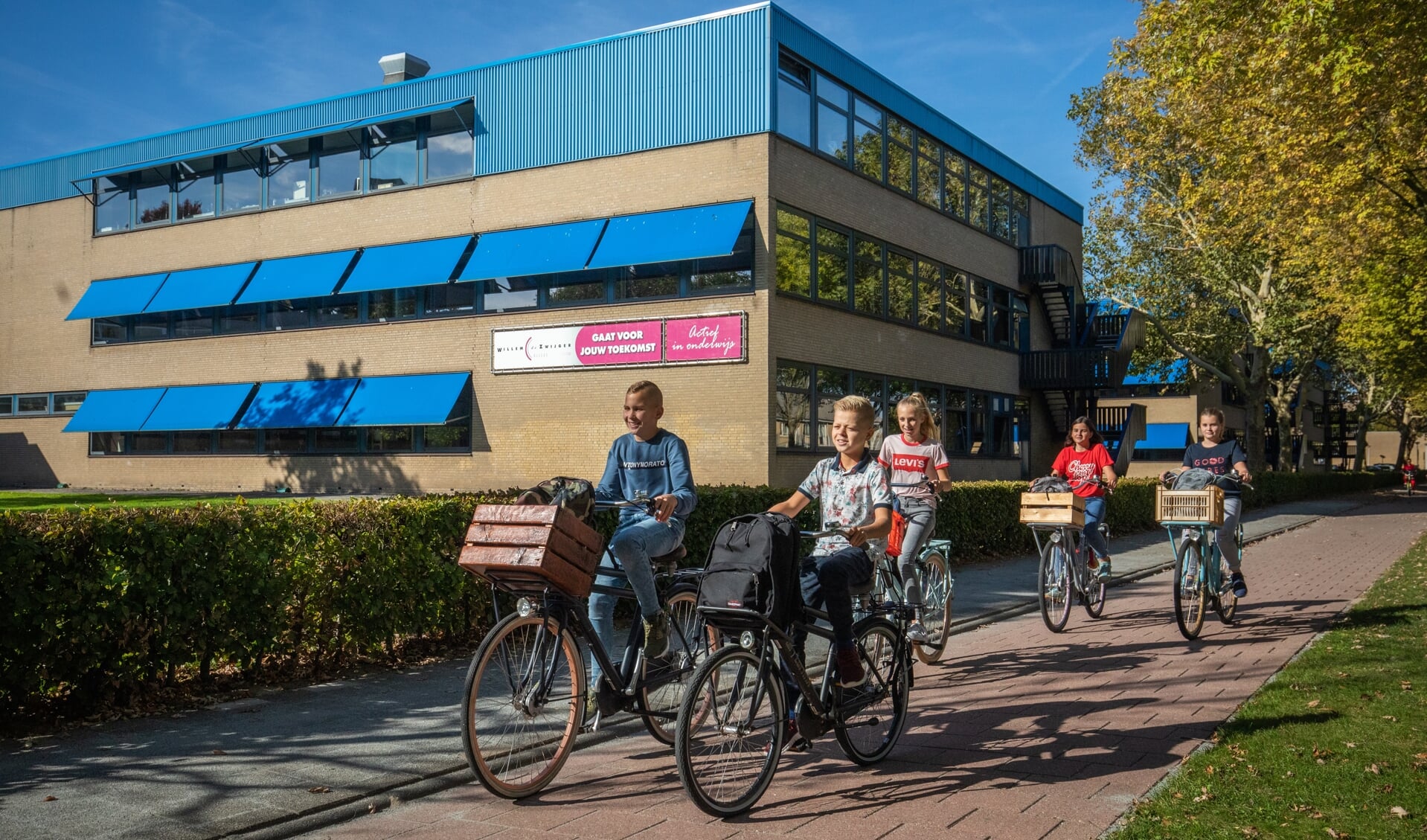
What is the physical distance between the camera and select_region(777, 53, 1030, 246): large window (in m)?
23.0

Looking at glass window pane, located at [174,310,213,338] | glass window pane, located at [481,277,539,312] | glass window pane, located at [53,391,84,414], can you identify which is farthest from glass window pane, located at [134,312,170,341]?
glass window pane, located at [481,277,539,312]

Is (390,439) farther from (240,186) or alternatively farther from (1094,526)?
(1094,526)

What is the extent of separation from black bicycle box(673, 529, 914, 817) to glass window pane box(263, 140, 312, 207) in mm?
26033

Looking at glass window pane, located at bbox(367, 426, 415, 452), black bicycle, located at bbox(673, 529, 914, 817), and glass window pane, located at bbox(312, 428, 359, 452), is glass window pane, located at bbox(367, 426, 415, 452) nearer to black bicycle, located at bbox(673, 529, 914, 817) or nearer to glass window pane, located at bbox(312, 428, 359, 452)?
glass window pane, located at bbox(312, 428, 359, 452)

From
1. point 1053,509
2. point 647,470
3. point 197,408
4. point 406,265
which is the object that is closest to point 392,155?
point 406,265

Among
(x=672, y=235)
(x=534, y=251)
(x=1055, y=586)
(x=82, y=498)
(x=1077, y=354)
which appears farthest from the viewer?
(x=1077, y=354)

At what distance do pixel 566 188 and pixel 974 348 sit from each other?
12.5 m

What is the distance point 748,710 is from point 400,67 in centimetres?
2657

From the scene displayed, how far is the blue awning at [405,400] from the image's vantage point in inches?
982

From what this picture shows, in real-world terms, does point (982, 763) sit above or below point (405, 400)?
below

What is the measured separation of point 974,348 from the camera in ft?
101

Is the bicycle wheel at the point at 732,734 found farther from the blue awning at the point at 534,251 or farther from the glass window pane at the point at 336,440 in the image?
the glass window pane at the point at 336,440

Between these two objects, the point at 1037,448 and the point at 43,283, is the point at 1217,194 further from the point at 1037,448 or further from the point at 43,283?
the point at 43,283

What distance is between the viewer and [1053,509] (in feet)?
31.8
